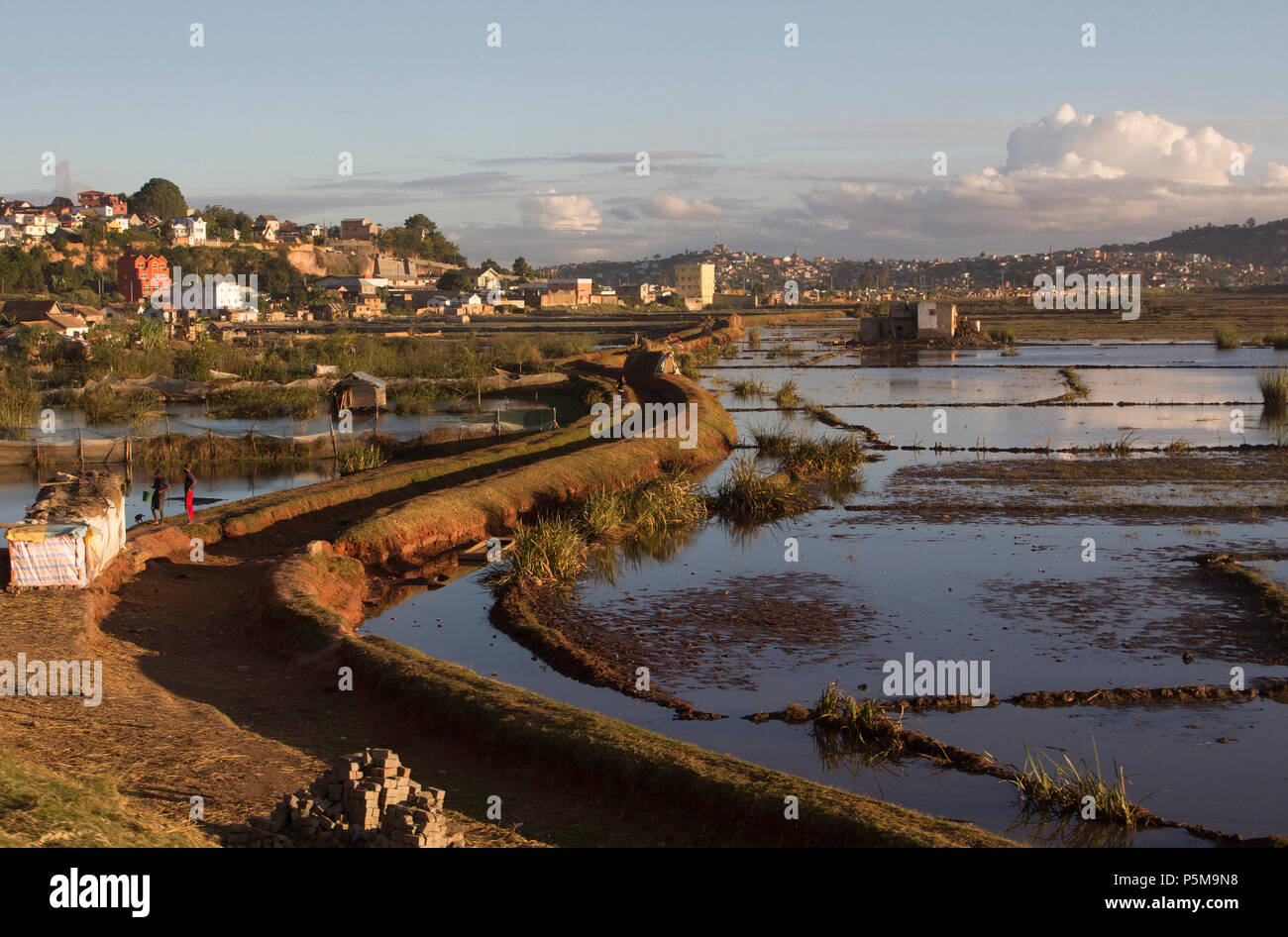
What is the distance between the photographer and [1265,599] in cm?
1345

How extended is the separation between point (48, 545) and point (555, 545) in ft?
21.2

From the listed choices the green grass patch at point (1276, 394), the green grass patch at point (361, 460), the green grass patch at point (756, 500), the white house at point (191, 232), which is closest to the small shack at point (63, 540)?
the green grass patch at point (361, 460)

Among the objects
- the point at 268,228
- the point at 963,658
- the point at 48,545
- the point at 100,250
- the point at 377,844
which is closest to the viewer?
the point at 377,844

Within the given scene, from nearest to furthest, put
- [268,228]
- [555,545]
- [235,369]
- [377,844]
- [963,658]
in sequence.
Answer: [377,844] < [963,658] < [555,545] < [235,369] < [268,228]

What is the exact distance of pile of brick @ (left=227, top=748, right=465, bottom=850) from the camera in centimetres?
653

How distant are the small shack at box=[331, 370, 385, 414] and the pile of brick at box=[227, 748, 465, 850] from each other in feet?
86.9

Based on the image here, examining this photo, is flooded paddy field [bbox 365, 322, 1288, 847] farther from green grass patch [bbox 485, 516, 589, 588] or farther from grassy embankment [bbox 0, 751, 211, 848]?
grassy embankment [bbox 0, 751, 211, 848]

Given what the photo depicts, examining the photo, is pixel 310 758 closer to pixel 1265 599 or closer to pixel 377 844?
pixel 377 844

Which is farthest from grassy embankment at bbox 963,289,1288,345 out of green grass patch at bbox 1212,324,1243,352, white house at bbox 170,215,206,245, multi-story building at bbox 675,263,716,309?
white house at bbox 170,215,206,245

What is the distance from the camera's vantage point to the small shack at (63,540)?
42.4ft

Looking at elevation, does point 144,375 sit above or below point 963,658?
above

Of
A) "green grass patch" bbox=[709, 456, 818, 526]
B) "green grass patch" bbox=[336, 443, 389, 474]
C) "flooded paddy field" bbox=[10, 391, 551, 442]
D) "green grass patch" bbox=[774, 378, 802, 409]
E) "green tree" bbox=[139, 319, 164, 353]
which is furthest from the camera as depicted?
"green tree" bbox=[139, 319, 164, 353]

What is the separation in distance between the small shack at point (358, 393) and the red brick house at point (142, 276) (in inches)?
3390
